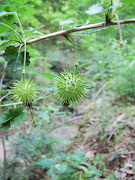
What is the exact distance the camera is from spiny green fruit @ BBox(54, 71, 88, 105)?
78 centimetres

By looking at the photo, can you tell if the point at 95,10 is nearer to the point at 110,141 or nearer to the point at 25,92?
the point at 25,92

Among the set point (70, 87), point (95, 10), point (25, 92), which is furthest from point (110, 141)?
point (95, 10)

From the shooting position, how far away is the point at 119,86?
2.88 metres

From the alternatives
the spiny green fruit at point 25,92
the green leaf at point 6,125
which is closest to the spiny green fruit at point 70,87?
the spiny green fruit at point 25,92

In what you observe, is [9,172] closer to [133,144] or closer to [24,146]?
[24,146]

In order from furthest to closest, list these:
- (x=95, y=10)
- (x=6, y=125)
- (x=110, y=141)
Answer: (x=110, y=141), (x=6, y=125), (x=95, y=10)

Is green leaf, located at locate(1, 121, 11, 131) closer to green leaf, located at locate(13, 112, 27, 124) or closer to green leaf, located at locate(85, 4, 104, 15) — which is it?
green leaf, located at locate(13, 112, 27, 124)

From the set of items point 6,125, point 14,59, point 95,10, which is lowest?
point 6,125

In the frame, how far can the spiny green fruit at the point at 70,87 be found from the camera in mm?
779

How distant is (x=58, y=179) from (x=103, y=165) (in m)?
0.60

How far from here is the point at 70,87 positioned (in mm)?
772

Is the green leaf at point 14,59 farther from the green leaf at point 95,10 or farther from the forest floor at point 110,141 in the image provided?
the forest floor at point 110,141

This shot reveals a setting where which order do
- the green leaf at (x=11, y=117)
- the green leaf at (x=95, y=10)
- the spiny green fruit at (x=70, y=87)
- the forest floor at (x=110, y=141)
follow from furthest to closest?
1. the forest floor at (x=110, y=141)
2. the spiny green fruit at (x=70, y=87)
3. the green leaf at (x=11, y=117)
4. the green leaf at (x=95, y=10)

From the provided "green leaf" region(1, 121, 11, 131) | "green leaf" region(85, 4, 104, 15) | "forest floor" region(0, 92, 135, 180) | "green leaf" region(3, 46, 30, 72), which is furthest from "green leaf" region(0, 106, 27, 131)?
"forest floor" region(0, 92, 135, 180)
